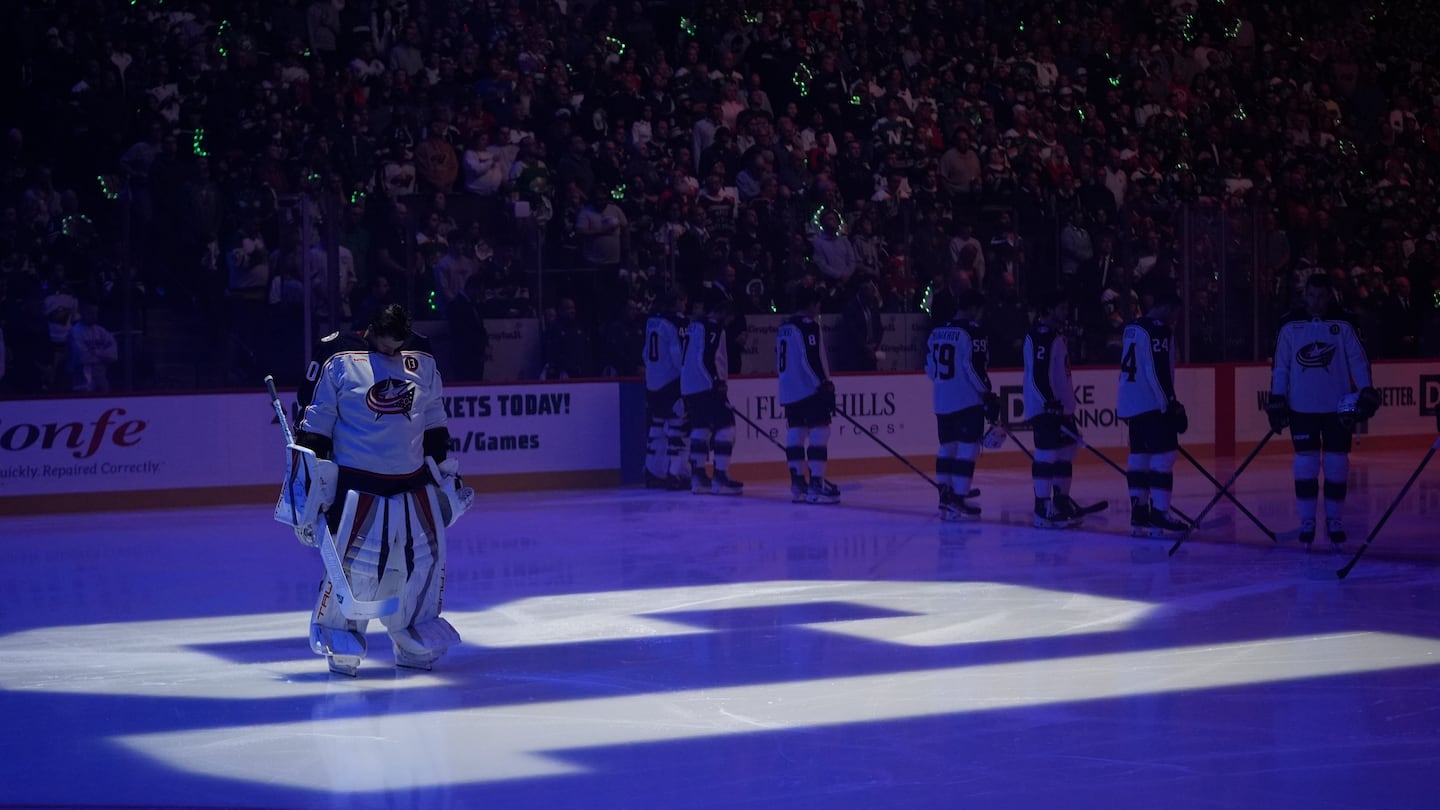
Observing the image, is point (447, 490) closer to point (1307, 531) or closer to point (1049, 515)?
point (1307, 531)

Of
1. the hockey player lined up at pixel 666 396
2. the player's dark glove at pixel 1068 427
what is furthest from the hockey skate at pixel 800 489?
the player's dark glove at pixel 1068 427

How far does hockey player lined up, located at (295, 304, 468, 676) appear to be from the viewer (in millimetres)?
7035

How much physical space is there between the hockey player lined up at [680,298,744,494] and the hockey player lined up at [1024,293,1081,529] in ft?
11.1

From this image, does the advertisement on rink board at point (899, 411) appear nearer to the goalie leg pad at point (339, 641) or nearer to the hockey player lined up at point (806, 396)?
the hockey player lined up at point (806, 396)

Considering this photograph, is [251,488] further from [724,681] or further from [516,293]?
[724,681]

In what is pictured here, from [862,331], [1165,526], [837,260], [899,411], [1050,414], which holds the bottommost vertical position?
[1165,526]

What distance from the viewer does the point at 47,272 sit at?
44.6 ft

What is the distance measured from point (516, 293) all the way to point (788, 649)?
8.03 m

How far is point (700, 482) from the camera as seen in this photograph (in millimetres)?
15414

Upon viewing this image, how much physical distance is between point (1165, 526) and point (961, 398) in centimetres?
194

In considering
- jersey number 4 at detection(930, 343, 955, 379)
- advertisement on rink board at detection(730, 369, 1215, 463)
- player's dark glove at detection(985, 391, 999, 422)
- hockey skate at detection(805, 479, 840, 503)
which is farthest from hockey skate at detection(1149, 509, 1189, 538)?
advertisement on rink board at detection(730, 369, 1215, 463)

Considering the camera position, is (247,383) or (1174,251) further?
(1174,251)

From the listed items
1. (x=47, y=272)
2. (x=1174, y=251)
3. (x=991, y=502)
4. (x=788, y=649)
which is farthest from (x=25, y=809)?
(x=1174, y=251)

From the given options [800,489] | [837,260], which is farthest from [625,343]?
[800,489]
